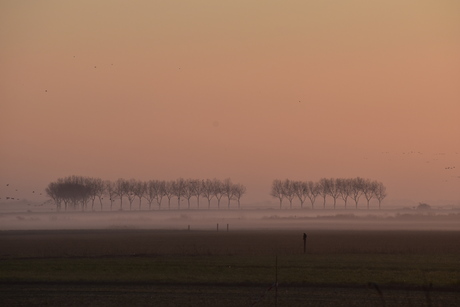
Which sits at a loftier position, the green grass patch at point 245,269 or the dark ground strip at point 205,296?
the green grass patch at point 245,269

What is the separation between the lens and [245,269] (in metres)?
43.4

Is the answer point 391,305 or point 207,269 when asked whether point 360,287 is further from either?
point 207,269

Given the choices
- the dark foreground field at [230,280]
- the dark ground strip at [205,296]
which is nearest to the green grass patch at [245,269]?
the dark foreground field at [230,280]

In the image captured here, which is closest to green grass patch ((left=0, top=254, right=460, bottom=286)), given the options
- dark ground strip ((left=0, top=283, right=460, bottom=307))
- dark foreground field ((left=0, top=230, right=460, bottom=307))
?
dark foreground field ((left=0, top=230, right=460, bottom=307))

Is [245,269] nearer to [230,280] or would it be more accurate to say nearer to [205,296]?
[230,280]

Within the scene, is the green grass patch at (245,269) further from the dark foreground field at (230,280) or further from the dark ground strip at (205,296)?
the dark ground strip at (205,296)

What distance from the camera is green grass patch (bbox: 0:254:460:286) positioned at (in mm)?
38312

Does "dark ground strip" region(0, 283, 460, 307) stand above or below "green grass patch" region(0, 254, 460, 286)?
below

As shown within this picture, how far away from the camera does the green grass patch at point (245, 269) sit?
3831 cm

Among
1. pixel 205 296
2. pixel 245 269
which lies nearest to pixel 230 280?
pixel 245 269

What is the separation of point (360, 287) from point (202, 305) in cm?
885

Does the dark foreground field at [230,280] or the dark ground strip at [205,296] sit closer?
the dark ground strip at [205,296]

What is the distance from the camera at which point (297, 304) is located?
30.3 metres

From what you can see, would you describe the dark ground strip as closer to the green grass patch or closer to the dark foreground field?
the dark foreground field
